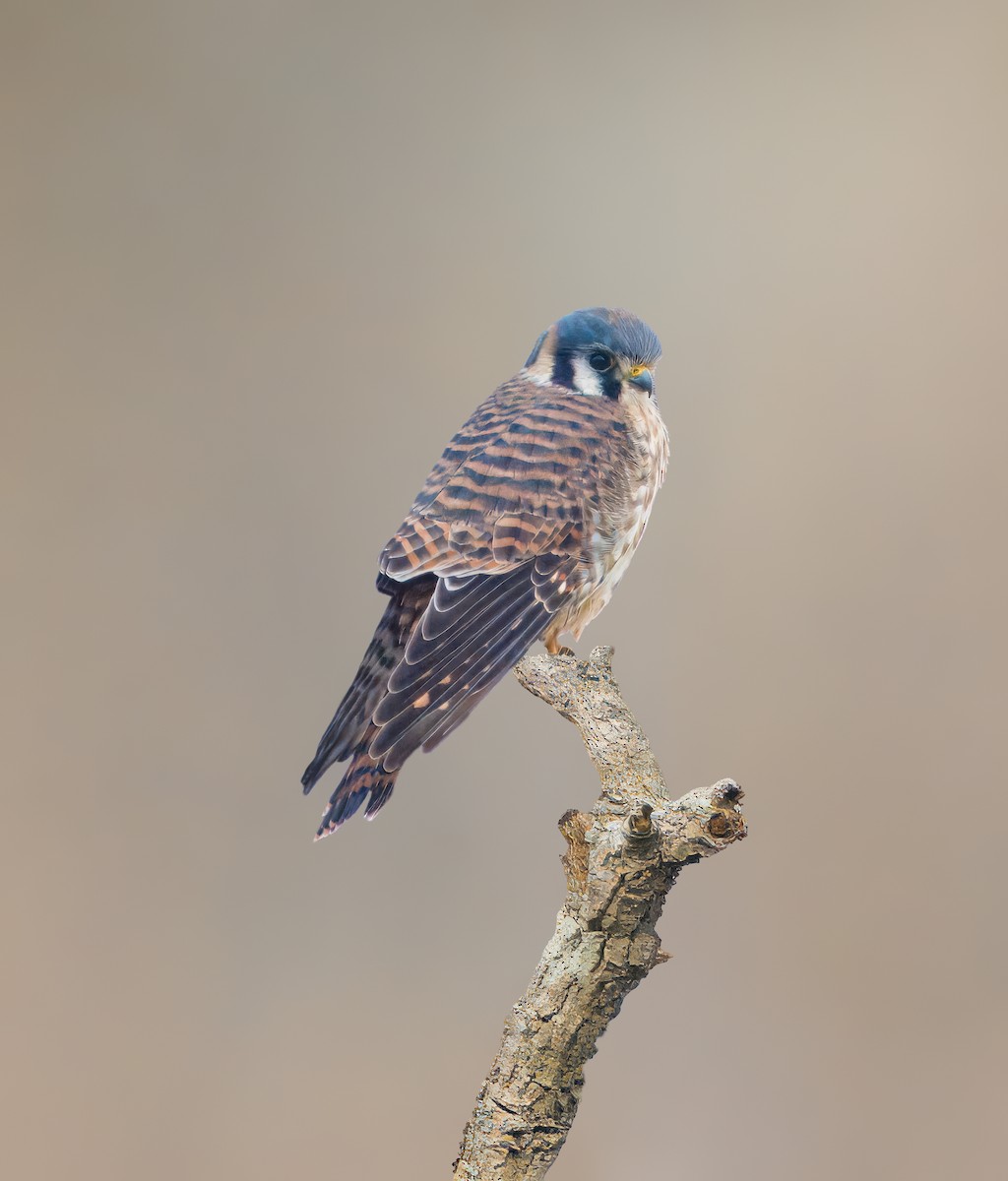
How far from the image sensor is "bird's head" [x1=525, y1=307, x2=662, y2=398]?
1.82m

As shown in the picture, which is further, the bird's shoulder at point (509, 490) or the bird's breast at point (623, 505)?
the bird's breast at point (623, 505)

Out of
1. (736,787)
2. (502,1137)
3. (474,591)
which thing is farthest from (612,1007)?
(474,591)

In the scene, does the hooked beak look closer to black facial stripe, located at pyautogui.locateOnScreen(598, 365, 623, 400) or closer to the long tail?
black facial stripe, located at pyautogui.locateOnScreen(598, 365, 623, 400)

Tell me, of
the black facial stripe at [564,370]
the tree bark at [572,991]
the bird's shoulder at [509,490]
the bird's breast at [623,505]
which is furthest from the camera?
the black facial stripe at [564,370]

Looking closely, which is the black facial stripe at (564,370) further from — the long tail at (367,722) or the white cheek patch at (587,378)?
the long tail at (367,722)

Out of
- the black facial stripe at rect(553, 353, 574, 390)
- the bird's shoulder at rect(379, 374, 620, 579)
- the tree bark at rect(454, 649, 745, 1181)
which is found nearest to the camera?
the tree bark at rect(454, 649, 745, 1181)

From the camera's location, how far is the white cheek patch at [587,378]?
6.23 feet

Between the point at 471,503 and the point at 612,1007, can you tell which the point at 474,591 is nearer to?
the point at 471,503

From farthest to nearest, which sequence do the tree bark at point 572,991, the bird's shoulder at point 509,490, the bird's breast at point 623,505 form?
the bird's breast at point 623,505 < the bird's shoulder at point 509,490 < the tree bark at point 572,991

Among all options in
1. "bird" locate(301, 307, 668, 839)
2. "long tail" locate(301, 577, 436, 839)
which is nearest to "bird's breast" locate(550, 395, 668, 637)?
"bird" locate(301, 307, 668, 839)

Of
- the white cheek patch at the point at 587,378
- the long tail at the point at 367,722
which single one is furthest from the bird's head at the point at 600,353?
the long tail at the point at 367,722

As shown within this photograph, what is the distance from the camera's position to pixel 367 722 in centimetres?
160

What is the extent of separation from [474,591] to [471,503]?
169 mm

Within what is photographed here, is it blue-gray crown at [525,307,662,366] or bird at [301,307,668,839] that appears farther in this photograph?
blue-gray crown at [525,307,662,366]
